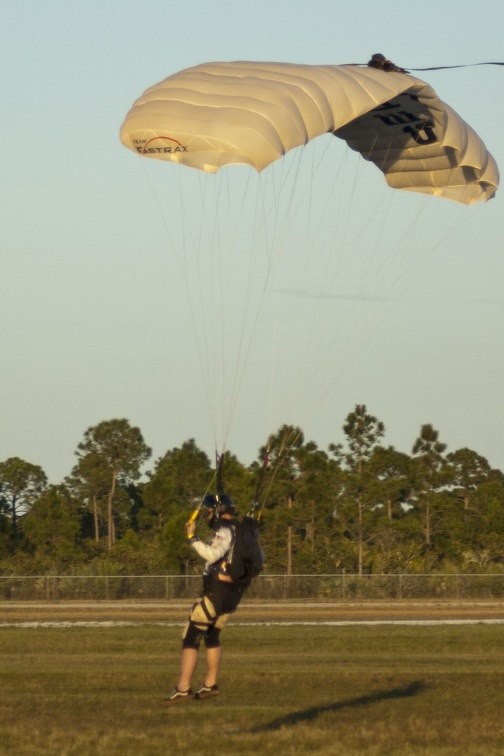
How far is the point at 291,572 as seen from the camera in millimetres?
48750

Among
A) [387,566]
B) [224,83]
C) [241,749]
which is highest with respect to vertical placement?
[224,83]

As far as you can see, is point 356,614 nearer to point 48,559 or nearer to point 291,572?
point 291,572

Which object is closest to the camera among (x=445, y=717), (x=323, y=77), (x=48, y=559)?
(x=445, y=717)

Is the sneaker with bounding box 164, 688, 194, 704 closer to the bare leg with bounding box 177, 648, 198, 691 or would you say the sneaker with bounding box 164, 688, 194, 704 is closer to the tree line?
the bare leg with bounding box 177, 648, 198, 691

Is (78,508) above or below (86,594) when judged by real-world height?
above

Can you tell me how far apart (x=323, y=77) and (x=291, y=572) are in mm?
36266

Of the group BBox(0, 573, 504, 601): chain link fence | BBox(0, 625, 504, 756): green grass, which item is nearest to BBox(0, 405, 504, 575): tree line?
BBox(0, 573, 504, 601): chain link fence

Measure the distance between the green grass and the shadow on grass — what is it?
0.4 inches

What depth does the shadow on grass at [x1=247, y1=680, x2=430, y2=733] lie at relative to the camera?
10398 millimetres

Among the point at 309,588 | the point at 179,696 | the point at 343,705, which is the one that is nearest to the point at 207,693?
the point at 179,696

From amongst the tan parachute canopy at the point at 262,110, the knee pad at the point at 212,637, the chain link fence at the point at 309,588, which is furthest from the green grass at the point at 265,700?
the chain link fence at the point at 309,588

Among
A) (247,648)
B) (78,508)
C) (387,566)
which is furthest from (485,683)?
(78,508)

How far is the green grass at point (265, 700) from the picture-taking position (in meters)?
9.46

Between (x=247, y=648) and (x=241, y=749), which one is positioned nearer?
(x=241, y=749)
